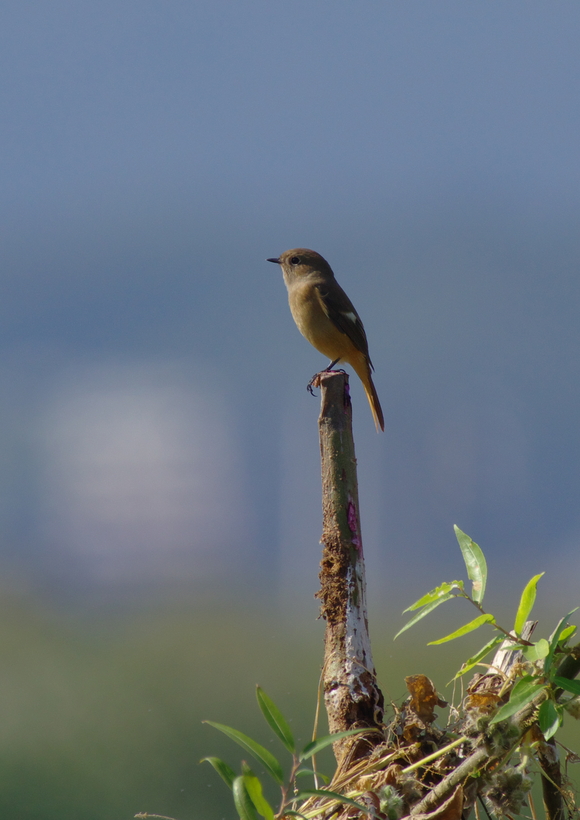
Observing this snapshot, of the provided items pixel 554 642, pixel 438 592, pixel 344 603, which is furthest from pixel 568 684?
pixel 344 603

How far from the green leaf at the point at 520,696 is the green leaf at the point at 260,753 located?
1.22 ft

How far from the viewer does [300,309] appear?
225 inches

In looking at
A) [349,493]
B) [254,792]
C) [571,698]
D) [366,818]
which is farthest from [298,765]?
[349,493]

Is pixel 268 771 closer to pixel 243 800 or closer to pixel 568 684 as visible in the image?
pixel 243 800

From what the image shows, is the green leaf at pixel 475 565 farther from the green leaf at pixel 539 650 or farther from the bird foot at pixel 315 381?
the bird foot at pixel 315 381

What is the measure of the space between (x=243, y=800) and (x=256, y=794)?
2 centimetres

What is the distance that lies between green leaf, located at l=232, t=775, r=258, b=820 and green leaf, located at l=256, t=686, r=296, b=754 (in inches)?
4.5

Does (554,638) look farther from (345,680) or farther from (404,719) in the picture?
(345,680)

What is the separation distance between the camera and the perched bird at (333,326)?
18.5ft

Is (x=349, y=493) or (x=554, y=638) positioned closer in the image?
(x=554, y=638)

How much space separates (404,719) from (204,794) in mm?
3508

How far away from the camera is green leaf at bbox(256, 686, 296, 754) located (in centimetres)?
131

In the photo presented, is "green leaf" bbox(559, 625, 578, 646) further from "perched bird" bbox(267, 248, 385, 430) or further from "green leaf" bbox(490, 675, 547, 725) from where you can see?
"perched bird" bbox(267, 248, 385, 430)

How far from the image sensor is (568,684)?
1.18m
